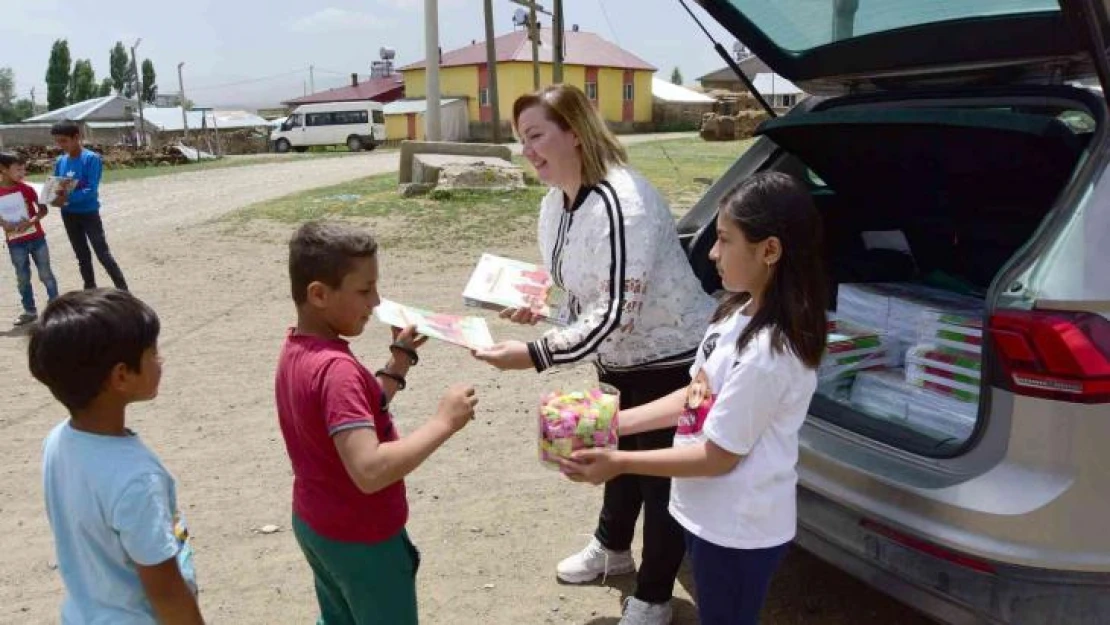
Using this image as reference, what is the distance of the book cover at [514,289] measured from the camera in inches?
115

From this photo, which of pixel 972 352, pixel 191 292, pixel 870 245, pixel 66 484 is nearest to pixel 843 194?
pixel 870 245

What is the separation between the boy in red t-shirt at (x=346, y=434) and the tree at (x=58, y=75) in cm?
9483

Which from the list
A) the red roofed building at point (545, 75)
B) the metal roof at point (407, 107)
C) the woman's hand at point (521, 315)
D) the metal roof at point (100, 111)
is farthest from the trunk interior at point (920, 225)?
the metal roof at point (100, 111)

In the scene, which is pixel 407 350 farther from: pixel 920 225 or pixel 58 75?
pixel 58 75

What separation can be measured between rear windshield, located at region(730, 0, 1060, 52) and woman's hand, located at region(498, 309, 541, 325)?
4.46 feet

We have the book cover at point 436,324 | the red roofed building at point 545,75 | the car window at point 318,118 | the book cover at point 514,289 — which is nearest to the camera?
the book cover at point 436,324

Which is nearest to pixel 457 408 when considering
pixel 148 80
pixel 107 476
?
pixel 107 476

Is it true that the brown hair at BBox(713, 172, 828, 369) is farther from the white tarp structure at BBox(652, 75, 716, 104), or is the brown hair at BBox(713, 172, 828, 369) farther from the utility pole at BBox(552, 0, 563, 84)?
the white tarp structure at BBox(652, 75, 716, 104)

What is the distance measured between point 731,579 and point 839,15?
6.98 ft

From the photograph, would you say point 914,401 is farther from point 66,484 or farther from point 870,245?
point 66,484

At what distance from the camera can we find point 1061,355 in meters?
1.92

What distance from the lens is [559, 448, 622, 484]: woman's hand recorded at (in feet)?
6.38

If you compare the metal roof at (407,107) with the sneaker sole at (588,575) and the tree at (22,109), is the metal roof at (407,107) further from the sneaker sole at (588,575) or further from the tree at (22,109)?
the tree at (22,109)

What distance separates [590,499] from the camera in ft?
12.6
